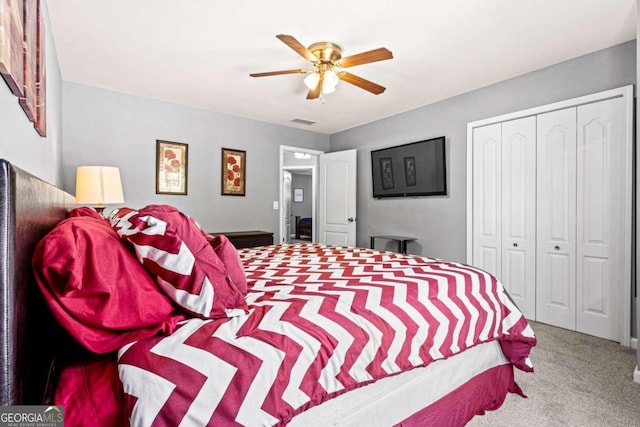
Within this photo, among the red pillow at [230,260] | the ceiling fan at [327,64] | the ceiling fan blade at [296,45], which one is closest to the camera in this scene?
the red pillow at [230,260]

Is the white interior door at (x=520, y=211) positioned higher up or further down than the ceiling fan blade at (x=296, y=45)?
further down

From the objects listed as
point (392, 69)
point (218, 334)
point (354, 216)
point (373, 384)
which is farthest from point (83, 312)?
point (354, 216)

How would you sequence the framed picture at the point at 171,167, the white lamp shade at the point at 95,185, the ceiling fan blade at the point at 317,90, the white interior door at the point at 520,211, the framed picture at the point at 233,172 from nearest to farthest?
the ceiling fan blade at the point at 317,90, the white lamp shade at the point at 95,185, the white interior door at the point at 520,211, the framed picture at the point at 171,167, the framed picture at the point at 233,172

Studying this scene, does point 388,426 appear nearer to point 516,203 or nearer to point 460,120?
point 516,203

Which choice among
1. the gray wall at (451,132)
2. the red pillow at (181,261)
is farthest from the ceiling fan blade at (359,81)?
the red pillow at (181,261)

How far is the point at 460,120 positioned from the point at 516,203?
3.86ft

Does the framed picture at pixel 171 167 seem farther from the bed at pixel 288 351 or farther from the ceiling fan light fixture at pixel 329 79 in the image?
the bed at pixel 288 351

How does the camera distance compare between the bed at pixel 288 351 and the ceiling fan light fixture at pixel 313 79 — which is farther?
the ceiling fan light fixture at pixel 313 79

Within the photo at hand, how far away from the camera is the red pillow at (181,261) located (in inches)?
41.3

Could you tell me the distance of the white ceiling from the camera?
7.38 feet

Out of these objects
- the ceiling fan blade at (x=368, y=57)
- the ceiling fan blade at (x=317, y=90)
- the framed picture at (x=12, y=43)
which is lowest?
the framed picture at (x=12, y=43)

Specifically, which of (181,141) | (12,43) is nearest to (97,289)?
(12,43)

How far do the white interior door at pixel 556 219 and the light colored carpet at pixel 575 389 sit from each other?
455 mm

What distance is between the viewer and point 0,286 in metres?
0.68
